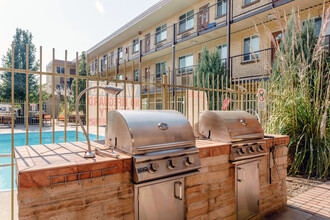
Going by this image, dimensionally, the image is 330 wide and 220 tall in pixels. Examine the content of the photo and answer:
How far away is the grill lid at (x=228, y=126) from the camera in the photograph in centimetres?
260

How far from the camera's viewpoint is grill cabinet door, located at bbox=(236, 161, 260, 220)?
104 inches

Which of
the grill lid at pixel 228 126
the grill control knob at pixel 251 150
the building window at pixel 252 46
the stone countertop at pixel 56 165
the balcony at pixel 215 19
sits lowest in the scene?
the grill control knob at pixel 251 150

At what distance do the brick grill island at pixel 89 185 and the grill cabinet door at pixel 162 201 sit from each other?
0.35 ft

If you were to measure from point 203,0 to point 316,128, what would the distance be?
11.1m

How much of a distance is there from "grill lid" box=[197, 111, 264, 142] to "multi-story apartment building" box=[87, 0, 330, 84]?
4663mm

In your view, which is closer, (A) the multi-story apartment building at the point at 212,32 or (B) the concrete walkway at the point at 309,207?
(B) the concrete walkway at the point at 309,207

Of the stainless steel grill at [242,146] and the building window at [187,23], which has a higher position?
the building window at [187,23]

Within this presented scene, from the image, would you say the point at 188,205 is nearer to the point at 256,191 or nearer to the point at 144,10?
the point at 256,191

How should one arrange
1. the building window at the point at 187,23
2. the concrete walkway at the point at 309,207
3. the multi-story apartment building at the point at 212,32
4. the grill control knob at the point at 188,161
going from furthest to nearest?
the building window at the point at 187,23 → the multi-story apartment building at the point at 212,32 → the concrete walkway at the point at 309,207 → the grill control knob at the point at 188,161

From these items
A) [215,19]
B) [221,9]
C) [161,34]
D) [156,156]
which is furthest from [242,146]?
[161,34]

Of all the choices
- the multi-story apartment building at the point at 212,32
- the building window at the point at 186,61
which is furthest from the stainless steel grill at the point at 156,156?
the building window at the point at 186,61

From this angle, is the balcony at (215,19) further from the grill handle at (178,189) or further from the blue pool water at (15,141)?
the grill handle at (178,189)

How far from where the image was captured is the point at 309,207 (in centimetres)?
336

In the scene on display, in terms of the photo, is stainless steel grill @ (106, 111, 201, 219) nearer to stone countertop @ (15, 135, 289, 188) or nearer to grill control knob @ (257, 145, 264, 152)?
stone countertop @ (15, 135, 289, 188)
